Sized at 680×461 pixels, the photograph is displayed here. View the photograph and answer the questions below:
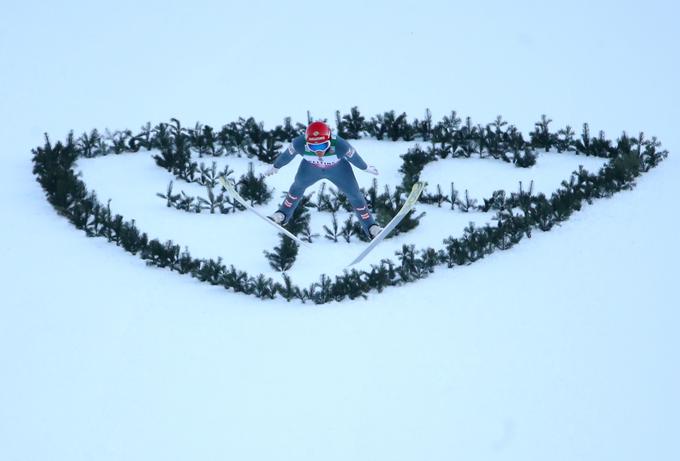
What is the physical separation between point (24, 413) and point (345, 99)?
909cm

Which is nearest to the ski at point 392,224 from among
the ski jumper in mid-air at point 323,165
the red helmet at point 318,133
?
the ski jumper in mid-air at point 323,165

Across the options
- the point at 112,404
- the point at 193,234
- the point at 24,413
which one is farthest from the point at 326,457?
the point at 193,234

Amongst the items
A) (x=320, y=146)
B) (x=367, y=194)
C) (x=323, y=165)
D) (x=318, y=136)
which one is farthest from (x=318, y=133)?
(x=367, y=194)

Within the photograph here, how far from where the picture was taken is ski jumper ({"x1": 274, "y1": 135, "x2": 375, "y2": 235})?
9.82m

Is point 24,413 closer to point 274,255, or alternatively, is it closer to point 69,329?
point 69,329

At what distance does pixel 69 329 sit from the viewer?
33.7 ft

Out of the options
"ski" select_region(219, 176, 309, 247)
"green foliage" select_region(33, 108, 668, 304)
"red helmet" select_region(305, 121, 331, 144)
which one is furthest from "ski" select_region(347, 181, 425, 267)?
"red helmet" select_region(305, 121, 331, 144)

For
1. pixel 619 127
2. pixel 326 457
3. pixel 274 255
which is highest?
pixel 619 127

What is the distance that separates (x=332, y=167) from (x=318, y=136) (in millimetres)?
562

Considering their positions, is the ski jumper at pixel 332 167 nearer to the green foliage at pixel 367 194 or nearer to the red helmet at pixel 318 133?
the red helmet at pixel 318 133

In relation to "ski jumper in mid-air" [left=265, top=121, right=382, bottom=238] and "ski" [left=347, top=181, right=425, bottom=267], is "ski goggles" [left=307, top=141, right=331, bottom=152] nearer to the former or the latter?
"ski jumper in mid-air" [left=265, top=121, right=382, bottom=238]

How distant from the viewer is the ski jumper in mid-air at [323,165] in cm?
960

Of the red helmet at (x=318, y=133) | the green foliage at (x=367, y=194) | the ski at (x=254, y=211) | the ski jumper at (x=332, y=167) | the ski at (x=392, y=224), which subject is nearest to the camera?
the red helmet at (x=318, y=133)

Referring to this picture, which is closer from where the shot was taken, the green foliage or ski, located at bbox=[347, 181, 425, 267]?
ski, located at bbox=[347, 181, 425, 267]
